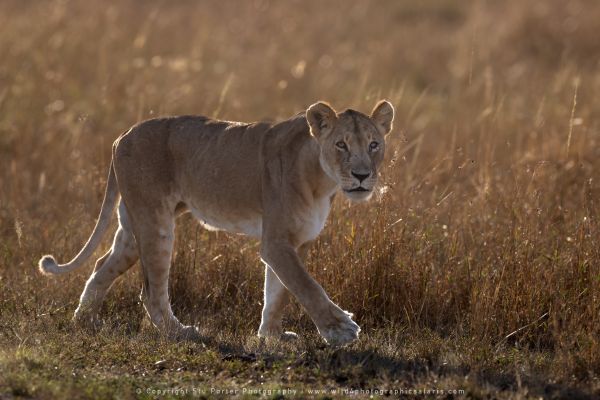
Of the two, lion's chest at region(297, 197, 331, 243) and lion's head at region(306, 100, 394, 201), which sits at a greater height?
lion's head at region(306, 100, 394, 201)

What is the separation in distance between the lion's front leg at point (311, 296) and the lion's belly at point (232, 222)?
1.31 ft

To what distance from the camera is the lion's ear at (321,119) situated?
585 centimetres

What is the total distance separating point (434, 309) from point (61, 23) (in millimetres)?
8747

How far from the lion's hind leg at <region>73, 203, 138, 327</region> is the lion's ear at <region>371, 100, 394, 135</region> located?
5.98 feet

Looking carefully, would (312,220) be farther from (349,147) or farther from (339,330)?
(339,330)

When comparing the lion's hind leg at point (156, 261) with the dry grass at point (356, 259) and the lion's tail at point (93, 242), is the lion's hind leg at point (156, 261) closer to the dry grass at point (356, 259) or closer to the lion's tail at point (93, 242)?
the dry grass at point (356, 259)

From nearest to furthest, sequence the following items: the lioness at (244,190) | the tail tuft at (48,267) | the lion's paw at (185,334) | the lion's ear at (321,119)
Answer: the lioness at (244,190), the lion's ear at (321,119), the lion's paw at (185,334), the tail tuft at (48,267)

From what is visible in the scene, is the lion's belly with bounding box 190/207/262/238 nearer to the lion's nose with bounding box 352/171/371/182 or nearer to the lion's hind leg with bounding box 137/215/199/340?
the lion's hind leg with bounding box 137/215/199/340

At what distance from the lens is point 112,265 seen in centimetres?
681

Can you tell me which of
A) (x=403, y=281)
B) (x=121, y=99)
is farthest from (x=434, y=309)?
(x=121, y=99)

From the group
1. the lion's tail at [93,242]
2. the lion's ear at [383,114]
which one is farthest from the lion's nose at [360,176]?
the lion's tail at [93,242]

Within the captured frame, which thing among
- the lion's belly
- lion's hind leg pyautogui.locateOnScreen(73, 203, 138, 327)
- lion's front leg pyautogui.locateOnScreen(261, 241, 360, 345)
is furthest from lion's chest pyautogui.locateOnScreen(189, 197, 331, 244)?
lion's hind leg pyautogui.locateOnScreen(73, 203, 138, 327)

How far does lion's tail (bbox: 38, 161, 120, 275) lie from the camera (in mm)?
6664

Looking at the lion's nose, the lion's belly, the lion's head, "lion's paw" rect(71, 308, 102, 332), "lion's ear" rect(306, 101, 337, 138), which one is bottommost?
"lion's paw" rect(71, 308, 102, 332)
